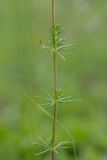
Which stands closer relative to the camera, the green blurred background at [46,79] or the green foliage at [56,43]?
the green foliage at [56,43]

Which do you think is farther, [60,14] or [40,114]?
[60,14]

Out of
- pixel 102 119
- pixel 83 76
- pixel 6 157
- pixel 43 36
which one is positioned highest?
pixel 43 36

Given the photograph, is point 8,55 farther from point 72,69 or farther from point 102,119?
point 102,119

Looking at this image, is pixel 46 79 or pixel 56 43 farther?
pixel 46 79

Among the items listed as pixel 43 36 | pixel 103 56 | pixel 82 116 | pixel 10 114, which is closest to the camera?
pixel 10 114

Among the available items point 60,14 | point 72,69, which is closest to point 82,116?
point 72,69

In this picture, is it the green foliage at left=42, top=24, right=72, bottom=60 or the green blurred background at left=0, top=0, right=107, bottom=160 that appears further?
the green blurred background at left=0, top=0, right=107, bottom=160

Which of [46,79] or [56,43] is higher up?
[46,79]

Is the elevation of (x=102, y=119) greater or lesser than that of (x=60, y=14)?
lesser
